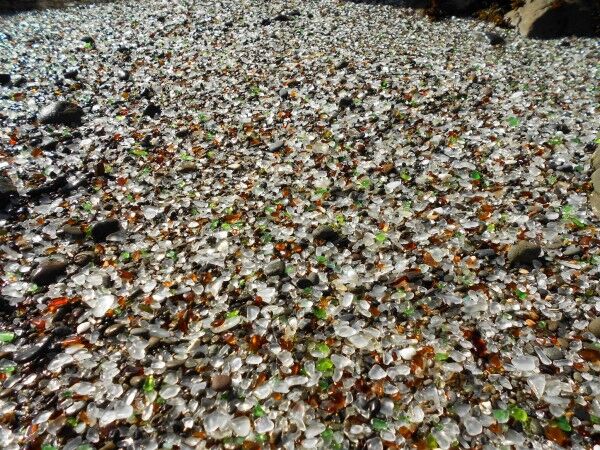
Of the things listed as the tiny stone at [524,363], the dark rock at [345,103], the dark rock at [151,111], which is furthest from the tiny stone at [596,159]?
the dark rock at [151,111]

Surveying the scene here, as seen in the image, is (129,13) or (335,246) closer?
(335,246)

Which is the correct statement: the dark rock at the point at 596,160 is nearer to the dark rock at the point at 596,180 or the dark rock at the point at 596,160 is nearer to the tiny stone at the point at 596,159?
the tiny stone at the point at 596,159

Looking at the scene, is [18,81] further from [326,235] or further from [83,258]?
[326,235]

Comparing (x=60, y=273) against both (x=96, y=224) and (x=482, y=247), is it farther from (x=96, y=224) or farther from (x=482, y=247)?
(x=482, y=247)

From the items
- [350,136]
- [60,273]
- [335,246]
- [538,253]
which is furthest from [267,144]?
[538,253]

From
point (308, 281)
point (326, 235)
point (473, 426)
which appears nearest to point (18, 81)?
point (326, 235)

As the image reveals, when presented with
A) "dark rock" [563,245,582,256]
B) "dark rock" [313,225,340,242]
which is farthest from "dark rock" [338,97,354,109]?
"dark rock" [563,245,582,256]
